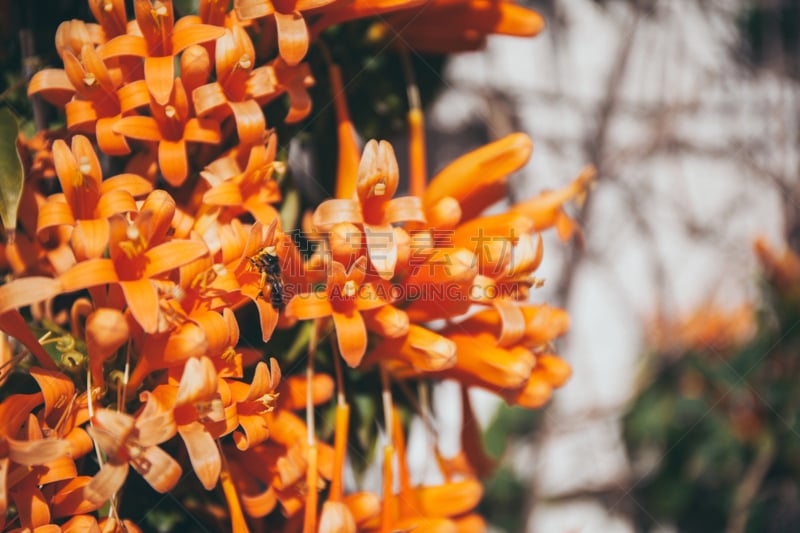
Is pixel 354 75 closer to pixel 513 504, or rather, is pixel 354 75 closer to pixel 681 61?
pixel 513 504

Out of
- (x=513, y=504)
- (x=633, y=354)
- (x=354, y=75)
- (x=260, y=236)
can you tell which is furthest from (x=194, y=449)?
(x=633, y=354)

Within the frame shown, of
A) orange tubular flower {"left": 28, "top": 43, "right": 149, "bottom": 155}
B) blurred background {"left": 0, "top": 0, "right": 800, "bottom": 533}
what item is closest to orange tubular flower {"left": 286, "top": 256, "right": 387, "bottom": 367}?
orange tubular flower {"left": 28, "top": 43, "right": 149, "bottom": 155}

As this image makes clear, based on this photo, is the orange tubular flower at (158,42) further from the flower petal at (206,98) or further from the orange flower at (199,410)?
the orange flower at (199,410)

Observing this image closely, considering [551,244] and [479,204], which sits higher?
[479,204]

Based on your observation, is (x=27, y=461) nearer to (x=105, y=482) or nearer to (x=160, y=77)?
(x=105, y=482)

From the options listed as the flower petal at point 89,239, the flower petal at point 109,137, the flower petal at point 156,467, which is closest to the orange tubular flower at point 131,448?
the flower petal at point 156,467

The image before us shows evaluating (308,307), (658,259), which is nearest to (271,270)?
(308,307)
